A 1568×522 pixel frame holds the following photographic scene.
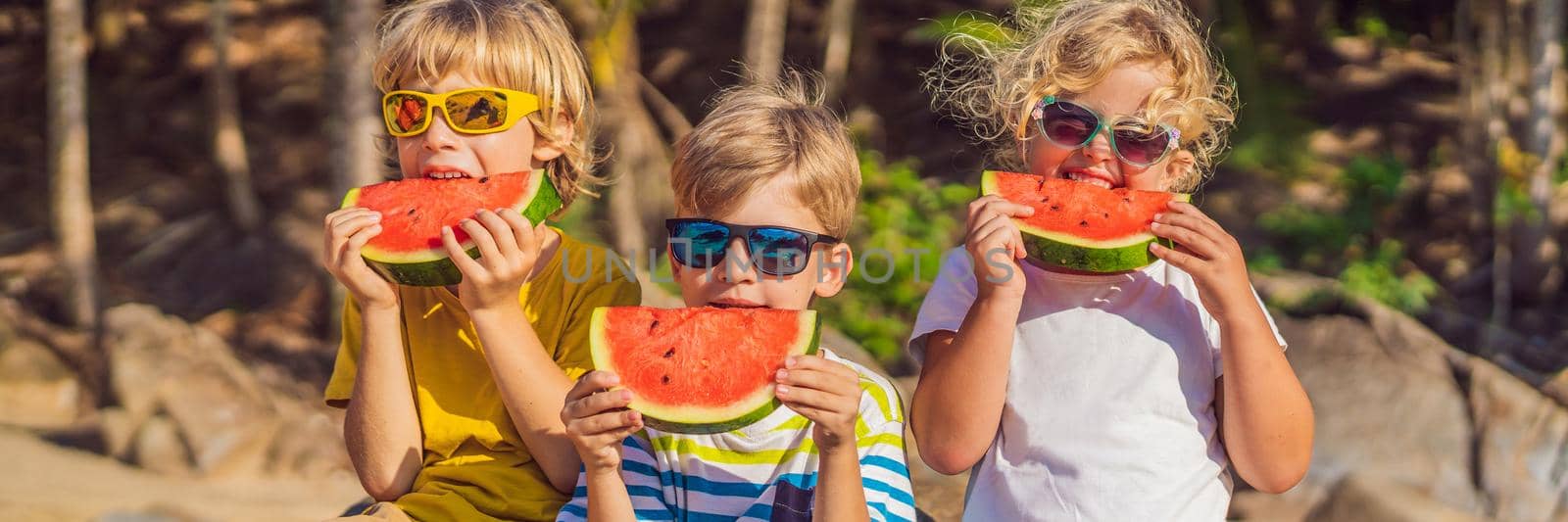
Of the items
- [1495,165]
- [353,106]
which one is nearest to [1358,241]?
[1495,165]

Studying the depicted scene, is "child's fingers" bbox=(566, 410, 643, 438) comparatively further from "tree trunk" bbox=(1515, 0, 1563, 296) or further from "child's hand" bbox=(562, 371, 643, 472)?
"tree trunk" bbox=(1515, 0, 1563, 296)

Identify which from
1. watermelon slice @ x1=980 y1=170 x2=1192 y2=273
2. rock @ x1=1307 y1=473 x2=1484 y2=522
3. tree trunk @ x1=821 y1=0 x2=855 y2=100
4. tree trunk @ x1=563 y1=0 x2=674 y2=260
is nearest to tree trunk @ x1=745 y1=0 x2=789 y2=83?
tree trunk @ x1=821 y1=0 x2=855 y2=100

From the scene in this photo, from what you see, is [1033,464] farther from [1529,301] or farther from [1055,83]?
[1529,301]

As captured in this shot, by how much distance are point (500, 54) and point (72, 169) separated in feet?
32.6

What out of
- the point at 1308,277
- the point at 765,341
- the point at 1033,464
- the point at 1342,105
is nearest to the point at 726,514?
the point at 765,341

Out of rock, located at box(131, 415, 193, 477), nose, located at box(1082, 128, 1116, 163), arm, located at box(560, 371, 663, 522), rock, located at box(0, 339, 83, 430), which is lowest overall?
rock, located at box(0, 339, 83, 430)

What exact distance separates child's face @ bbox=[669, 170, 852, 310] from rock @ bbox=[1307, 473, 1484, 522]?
569 cm

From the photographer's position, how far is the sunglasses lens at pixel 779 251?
2.96 m

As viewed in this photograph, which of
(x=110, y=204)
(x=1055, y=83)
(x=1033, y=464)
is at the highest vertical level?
Answer: (x=1055, y=83)

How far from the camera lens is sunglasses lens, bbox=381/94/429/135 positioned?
3359mm

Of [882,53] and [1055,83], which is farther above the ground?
[1055,83]

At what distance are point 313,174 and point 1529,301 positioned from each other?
13.7 metres

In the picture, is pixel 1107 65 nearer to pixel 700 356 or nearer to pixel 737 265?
pixel 737 265

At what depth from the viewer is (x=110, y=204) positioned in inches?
621
